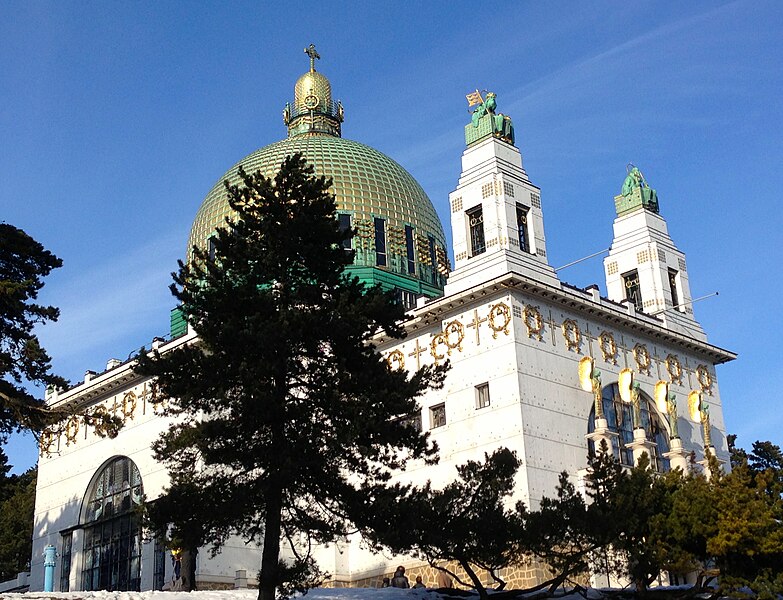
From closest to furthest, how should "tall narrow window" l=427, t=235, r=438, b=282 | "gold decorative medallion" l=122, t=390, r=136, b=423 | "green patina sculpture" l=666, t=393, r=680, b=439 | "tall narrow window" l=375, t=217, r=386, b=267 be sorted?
"green patina sculpture" l=666, t=393, r=680, b=439 < "gold decorative medallion" l=122, t=390, r=136, b=423 < "tall narrow window" l=375, t=217, r=386, b=267 < "tall narrow window" l=427, t=235, r=438, b=282

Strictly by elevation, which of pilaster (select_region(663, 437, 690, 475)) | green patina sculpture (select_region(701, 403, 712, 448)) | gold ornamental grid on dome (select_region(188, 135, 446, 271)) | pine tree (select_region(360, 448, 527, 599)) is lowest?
pine tree (select_region(360, 448, 527, 599))

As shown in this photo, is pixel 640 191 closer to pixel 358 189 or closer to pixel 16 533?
pixel 358 189

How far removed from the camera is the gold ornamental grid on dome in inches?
2108

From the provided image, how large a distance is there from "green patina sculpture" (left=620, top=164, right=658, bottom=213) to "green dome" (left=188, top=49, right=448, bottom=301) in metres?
9.94

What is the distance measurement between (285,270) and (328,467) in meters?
4.78

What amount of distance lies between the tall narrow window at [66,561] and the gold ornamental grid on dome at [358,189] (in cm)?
1458

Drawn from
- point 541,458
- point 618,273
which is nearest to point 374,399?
point 541,458

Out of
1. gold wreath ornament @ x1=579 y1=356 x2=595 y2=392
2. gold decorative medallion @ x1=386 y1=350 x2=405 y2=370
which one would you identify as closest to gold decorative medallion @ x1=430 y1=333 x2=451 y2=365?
gold decorative medallion @ x1=386 y1=350 x2=405 y2=370

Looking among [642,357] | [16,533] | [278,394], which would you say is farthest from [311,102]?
[278,394]

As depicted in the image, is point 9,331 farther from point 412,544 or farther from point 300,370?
point 412,544

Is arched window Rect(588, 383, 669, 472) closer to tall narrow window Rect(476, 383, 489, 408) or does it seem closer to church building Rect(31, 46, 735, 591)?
church building Rect(31, 46, 735, 591)

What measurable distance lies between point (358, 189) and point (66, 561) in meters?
20.8

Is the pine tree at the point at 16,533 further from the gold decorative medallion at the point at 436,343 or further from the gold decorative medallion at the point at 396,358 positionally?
the gold decorative medallion at the point at 436,343

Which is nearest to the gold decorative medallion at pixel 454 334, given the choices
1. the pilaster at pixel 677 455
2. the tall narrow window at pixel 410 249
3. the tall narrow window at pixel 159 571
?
the pilaster at pixel 677 455
